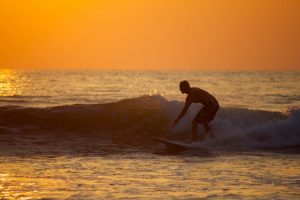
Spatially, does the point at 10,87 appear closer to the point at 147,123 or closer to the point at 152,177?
the point at 147,123

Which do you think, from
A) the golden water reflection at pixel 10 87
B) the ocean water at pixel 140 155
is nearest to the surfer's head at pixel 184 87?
the ocean water at pixel 140 155

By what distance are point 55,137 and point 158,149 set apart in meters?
3.83

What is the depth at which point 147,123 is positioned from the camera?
64.4 feet

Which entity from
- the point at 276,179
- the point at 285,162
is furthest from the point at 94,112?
the point at 276,179

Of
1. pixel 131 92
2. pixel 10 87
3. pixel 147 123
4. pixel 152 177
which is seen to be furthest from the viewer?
pixel 10 87

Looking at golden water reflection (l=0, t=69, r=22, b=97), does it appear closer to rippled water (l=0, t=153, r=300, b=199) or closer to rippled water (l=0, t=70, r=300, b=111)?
rippled water (l=0, t=70, r=300, b=111)

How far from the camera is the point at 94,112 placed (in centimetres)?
2097

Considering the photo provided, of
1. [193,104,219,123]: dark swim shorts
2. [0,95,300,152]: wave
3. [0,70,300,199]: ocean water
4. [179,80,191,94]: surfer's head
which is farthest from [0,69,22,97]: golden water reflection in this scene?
[179,80,191,94]: surfer's head

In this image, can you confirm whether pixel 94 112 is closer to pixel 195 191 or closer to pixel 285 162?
pixel 285 162

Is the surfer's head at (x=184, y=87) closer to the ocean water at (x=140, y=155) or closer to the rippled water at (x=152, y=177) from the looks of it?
the ocean water at (x=140, y=155)

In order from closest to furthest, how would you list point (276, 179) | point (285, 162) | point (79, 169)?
1. point (276, 179)
2. point (79, 169)
3. point (285, 162)

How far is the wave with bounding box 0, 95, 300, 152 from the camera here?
1683 centimetres

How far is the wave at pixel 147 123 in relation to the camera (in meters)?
16.8

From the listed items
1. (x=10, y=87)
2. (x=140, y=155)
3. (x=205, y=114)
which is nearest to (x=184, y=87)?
(x=205, y=114)
